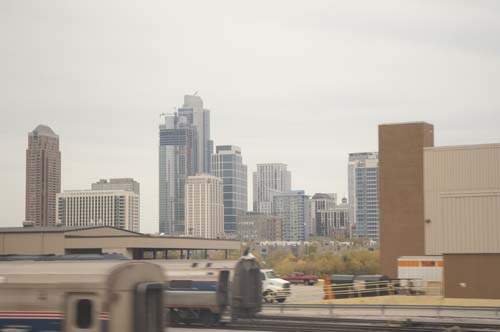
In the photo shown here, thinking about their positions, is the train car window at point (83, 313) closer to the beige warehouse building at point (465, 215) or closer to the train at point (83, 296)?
the train at point (83, 296)

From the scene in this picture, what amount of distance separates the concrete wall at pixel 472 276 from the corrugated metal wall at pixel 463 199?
1.56 feet

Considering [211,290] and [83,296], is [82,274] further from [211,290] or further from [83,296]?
[211,290]

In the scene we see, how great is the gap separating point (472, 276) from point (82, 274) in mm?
35567

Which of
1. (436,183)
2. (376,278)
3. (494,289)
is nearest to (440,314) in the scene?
(494,289)

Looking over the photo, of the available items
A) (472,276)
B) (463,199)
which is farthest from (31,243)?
(472,276)

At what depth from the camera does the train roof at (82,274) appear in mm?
15969

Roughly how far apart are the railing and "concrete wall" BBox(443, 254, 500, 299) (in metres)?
8.38

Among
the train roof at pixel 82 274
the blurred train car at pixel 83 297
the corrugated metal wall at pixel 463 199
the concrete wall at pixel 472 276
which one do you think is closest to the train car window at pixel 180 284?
the train roof at pixel 82 274

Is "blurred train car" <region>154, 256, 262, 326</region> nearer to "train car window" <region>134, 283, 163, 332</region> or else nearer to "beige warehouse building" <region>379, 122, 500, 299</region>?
"train car window" <region>134, 283, 163, 332</region>

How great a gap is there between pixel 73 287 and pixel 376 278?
43035mm

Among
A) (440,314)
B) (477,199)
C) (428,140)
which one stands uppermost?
(428,140)

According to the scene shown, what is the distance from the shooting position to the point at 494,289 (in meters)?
46.9

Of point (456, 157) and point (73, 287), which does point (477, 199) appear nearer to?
point (456, 157)

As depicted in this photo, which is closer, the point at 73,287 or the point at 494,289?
the point at 73,287
